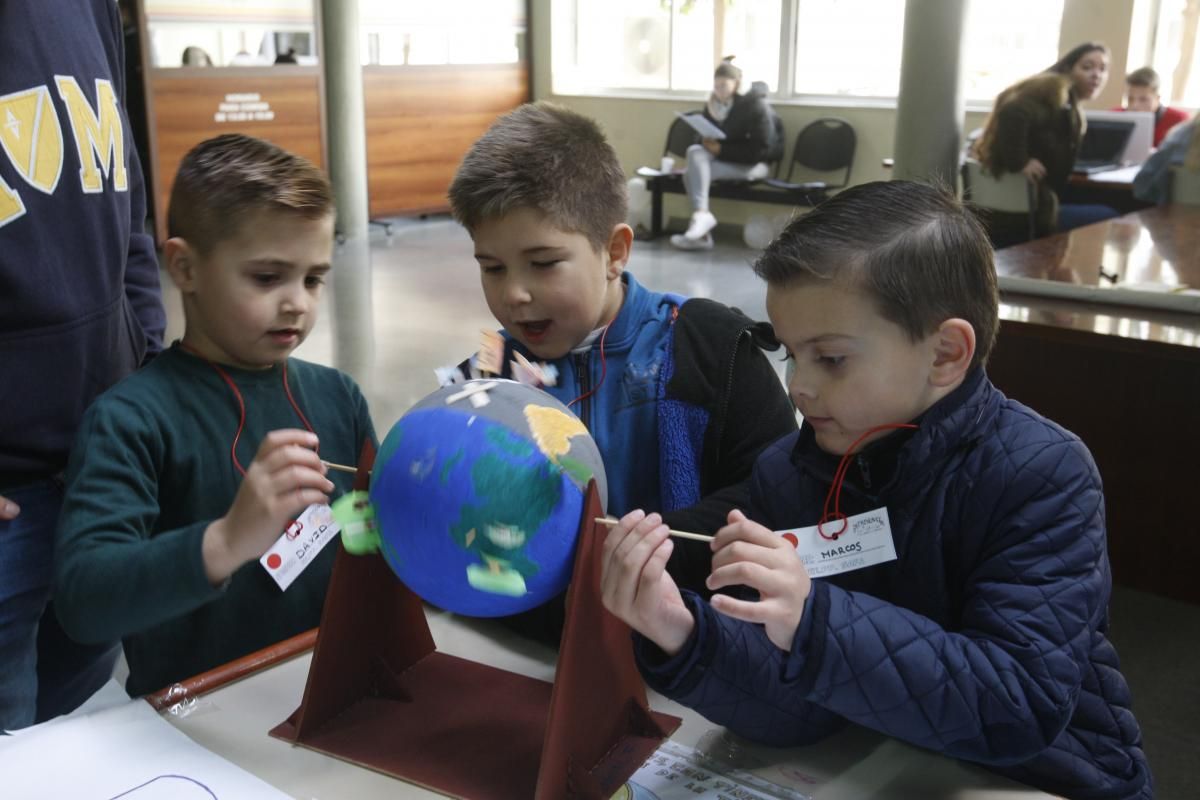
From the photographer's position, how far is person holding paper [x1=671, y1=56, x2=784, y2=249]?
10078 mm

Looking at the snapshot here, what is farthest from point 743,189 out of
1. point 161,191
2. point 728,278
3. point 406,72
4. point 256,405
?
point 256,405

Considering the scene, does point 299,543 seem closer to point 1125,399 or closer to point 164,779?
point 164,779

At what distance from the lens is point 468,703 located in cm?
136

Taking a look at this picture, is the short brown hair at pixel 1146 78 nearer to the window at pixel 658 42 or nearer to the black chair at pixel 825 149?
the black chair at pixel 825 149

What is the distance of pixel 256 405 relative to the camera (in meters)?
1.63

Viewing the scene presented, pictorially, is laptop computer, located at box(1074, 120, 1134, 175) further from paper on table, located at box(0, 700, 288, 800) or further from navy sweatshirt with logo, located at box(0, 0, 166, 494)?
paper on table, located at box(0, 700, 288, 800)

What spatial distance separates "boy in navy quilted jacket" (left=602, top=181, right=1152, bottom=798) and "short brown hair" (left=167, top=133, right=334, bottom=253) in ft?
2.21

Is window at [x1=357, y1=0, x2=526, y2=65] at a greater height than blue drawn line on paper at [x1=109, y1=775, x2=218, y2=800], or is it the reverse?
window at [x1=357, y1=0, x2=526, y2=65]

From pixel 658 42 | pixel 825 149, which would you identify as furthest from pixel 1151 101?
pixel 658 42

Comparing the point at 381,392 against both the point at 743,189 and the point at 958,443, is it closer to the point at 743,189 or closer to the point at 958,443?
the point at 958,443

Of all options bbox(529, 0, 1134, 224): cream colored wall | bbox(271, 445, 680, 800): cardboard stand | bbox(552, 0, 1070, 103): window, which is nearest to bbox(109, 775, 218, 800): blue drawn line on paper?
bbox(271, 445, 680, 800): cardboard stand

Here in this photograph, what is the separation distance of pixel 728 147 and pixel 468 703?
9.41 metres

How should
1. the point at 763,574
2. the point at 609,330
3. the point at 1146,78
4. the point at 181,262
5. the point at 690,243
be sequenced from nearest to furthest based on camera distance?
the point at 763,574 < the point at 181,262 < the point at 609,330 < the point at 1146,78 < the point at 690,243

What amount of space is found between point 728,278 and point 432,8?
5.24 meters
